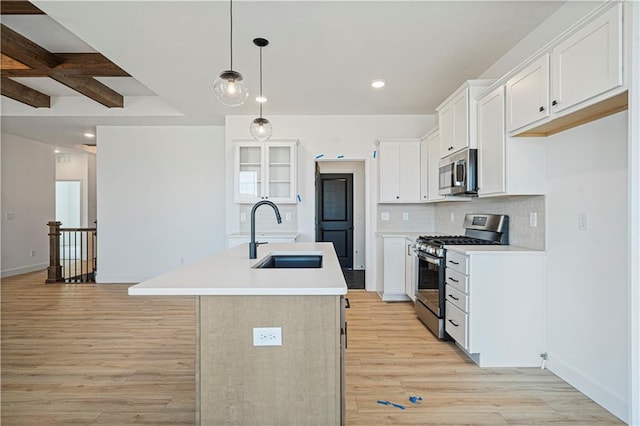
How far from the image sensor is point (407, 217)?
18.1 ft

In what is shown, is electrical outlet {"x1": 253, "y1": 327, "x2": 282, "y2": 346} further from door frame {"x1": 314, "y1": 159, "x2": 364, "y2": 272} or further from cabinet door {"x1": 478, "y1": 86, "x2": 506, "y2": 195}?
door frame {"x1": 314, "y1": 159, "x2": 364, "y2": 272}

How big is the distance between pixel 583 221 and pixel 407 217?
3.15 m

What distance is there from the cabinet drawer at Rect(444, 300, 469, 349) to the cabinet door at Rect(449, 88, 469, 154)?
149cm

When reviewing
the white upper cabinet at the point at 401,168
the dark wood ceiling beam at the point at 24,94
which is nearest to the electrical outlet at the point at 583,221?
the white upper cabinet at the point at 401,168

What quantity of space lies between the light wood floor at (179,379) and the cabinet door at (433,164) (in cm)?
171

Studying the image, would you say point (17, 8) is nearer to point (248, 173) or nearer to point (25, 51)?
point (25, 51)

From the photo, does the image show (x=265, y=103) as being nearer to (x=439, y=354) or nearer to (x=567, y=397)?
(x=439, y=354)

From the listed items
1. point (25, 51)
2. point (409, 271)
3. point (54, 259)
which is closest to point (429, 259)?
point (409, 271)

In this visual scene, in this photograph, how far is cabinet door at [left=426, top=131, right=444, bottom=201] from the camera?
4.63 m

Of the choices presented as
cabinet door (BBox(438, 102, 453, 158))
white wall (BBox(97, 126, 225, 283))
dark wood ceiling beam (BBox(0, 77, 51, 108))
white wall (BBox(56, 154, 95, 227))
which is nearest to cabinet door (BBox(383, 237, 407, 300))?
cabinet door (BBox(438, 102, 453, 158))

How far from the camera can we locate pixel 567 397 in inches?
92.0

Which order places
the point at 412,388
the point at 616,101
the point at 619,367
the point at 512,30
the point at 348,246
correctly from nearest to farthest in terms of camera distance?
the point at 616,101 < the point at 619,367 < the point at 412,388 < the point at 512,30 < the point at 348,246

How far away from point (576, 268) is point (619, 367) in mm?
626

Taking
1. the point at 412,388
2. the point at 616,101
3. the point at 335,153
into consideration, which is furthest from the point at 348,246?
the point at 616,101
